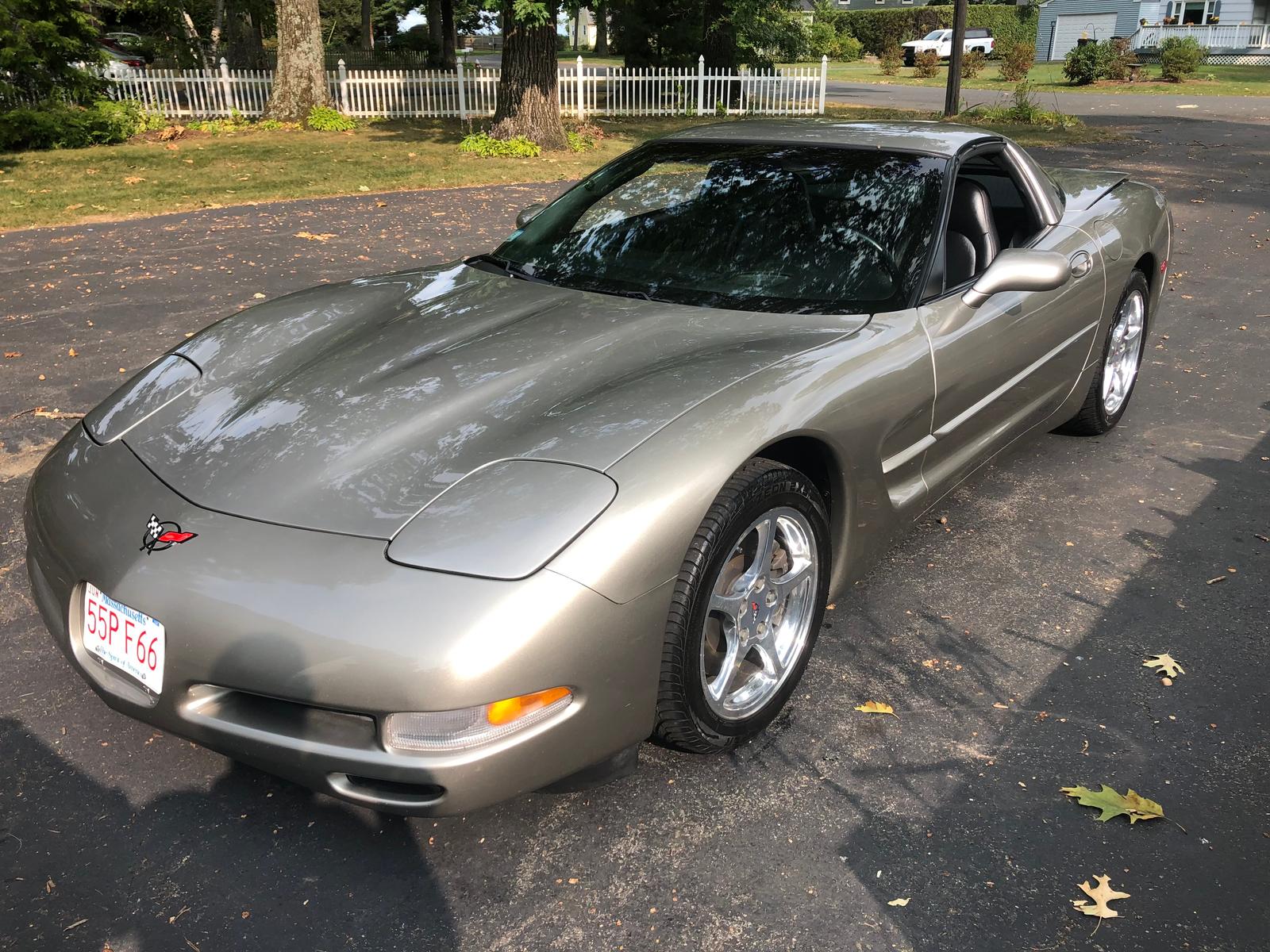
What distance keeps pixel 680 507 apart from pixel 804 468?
0.70 metres

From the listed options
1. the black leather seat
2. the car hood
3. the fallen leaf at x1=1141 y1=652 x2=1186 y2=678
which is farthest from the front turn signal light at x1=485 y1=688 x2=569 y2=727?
the black leather seat

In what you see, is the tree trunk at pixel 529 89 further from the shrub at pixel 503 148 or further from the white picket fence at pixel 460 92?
the white picket fence at pixel 460 92

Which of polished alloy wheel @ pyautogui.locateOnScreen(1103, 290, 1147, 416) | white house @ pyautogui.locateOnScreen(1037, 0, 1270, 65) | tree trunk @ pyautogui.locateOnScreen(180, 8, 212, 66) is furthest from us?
white house @ pyautogui.locateOnScreen(1037, 0, 1270, 65)

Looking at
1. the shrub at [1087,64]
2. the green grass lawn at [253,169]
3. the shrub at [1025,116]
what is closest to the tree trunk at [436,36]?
the green grass lawn at [253,169]

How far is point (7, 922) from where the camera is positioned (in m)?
2.10

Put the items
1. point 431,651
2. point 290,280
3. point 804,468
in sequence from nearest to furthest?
point 431,651, point 804,468, point 290,280

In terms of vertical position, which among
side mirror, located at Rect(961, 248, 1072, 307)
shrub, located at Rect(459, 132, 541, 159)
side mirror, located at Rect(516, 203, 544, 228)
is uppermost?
side mirror, located at Rect(516, 203, 544, 228)

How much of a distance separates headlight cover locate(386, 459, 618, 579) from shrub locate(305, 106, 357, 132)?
17.4 meters

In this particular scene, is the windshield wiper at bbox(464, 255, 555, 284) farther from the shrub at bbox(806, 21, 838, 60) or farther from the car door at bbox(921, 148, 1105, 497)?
the shrub at bbox(806, 21, 838, 60)

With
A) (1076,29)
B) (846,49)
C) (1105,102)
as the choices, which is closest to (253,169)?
(1105,102)

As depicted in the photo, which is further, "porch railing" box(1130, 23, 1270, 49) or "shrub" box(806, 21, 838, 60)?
"porch railing" box(1130, 23, 1270, 49)

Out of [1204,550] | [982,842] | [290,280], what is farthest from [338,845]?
[290,280]

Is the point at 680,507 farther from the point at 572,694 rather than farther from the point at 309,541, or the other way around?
the point at 309,541

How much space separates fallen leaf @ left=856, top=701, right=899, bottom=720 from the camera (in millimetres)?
2816
